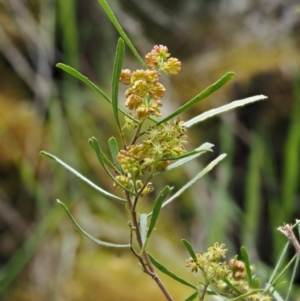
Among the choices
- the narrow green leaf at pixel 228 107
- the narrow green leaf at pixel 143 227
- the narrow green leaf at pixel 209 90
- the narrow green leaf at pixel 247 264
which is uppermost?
the narrow green leaf at pixel 228 107

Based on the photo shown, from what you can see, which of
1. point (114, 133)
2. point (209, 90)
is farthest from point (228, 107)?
point (114, 133)

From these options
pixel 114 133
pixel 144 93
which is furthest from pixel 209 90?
pixel 114 133

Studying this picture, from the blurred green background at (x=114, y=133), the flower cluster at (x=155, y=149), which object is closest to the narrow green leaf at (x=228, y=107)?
the flower cluster at (x=155, y=149)

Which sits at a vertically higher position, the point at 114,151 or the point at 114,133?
the point at 114,133

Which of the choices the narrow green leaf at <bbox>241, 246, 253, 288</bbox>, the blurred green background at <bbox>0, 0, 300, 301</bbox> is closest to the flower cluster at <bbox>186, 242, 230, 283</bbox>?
the narrow green leaf at <bbox>241, 246, 253, 288</bbox>

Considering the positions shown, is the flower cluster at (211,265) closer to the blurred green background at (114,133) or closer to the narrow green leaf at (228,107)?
the narrow green leaf at (228,107)

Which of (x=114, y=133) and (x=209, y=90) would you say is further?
(x=114, y=133)

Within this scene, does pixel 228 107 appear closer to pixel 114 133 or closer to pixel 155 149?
pixel 155 149

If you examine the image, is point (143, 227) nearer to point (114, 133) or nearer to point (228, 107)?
point (228, 107)
